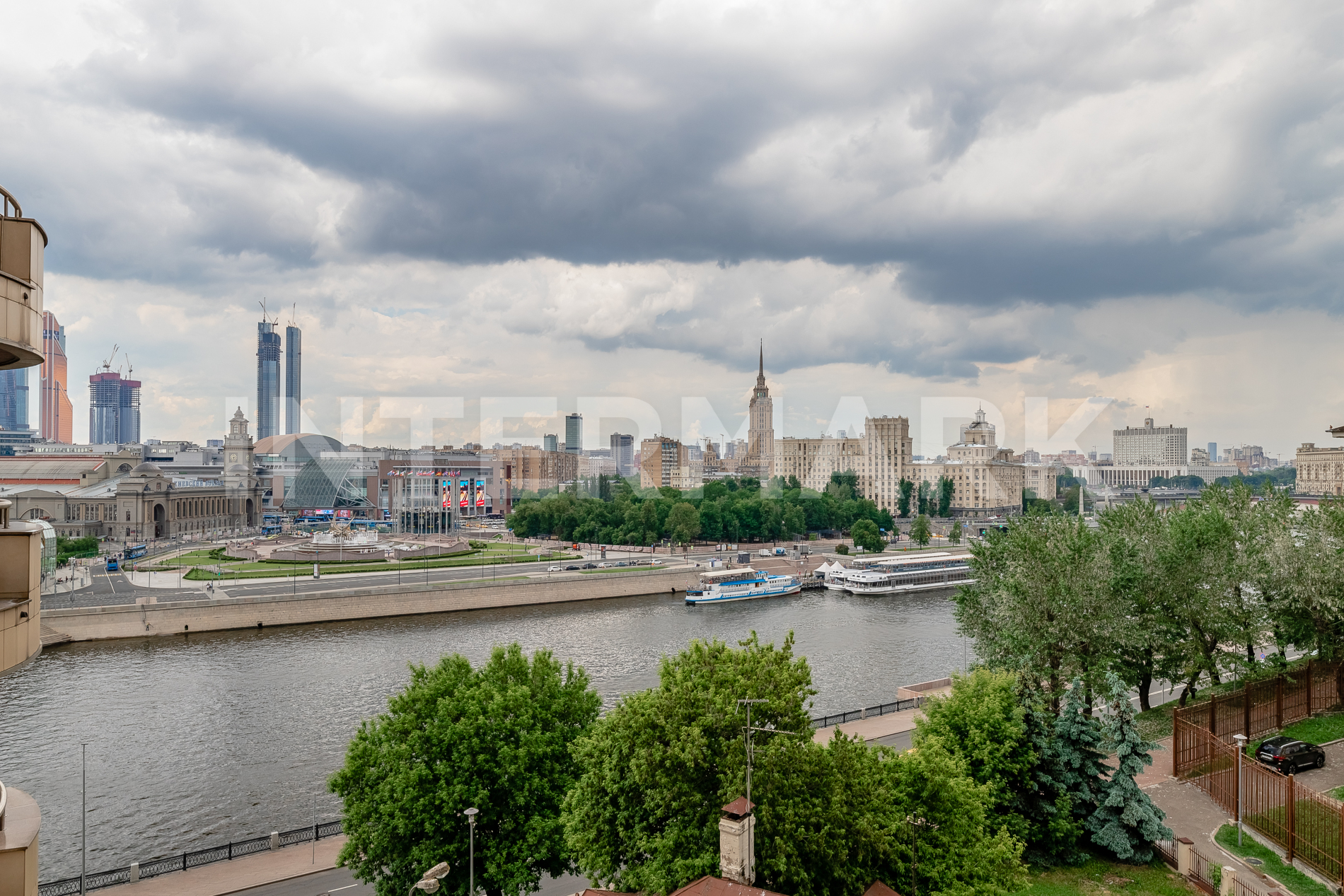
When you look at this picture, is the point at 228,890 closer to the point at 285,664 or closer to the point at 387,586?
the point at 285,664

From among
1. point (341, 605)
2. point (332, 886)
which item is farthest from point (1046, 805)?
point (341, 605)

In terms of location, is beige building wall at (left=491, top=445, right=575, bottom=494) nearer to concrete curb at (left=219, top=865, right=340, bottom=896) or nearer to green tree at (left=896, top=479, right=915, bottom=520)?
green tree at (left=896, top=479, right=915, bottom=520)

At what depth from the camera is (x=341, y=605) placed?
44.2 m

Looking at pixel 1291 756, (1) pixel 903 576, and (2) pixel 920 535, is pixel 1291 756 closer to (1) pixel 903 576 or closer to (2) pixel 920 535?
(1) pixel 903 576

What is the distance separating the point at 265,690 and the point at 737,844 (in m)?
26.1

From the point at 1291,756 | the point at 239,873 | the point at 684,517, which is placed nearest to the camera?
the point at 239,873

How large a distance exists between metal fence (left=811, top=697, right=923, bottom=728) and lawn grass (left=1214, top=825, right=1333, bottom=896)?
32.0ft

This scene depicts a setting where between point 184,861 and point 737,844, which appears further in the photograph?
point 184,861

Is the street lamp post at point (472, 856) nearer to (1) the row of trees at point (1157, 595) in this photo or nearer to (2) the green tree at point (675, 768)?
(2) the green tree at point (675, 768)

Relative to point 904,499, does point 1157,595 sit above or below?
above

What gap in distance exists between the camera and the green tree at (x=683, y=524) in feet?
250

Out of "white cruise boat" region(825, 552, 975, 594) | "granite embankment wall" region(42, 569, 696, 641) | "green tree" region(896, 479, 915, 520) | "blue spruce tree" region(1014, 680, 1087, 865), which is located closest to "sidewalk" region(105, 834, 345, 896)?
"blue spruce tree" region(1014, 680, 1087, 865)

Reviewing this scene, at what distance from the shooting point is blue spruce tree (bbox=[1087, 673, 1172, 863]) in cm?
→ 1405

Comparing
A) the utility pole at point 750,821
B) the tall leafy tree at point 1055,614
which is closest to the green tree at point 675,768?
the utility pole at point 750,821
